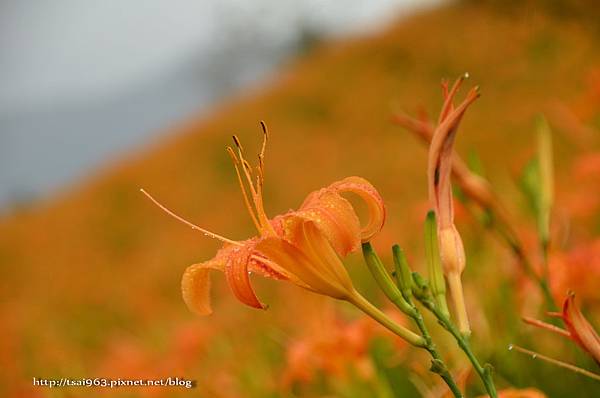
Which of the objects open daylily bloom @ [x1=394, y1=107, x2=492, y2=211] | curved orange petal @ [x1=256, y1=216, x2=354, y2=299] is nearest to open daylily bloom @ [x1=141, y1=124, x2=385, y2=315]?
curved orange petal @ [x1=256, y1=216, x2=354, y2=299]

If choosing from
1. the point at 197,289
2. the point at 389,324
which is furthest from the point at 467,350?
the point at 197,289

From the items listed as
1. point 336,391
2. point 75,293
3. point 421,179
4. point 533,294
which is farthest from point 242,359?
point 75,293

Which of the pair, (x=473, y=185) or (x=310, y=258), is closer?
(x=310, y=258)

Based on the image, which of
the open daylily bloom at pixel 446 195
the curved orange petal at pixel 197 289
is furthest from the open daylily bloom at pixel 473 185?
the curved orange petal at pixel 197 289

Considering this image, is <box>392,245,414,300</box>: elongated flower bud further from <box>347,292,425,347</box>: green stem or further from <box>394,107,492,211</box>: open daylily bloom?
<box>394,107,492,211</box>: open daylily bloom

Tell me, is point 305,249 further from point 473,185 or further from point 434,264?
point 473,185

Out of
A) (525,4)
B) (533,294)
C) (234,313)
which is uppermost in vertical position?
(525,4)

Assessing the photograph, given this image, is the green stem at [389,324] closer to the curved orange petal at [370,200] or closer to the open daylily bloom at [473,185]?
the curved orange petal at [370,200]

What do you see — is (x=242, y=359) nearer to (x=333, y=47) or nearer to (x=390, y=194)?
(x=390, y=194)
